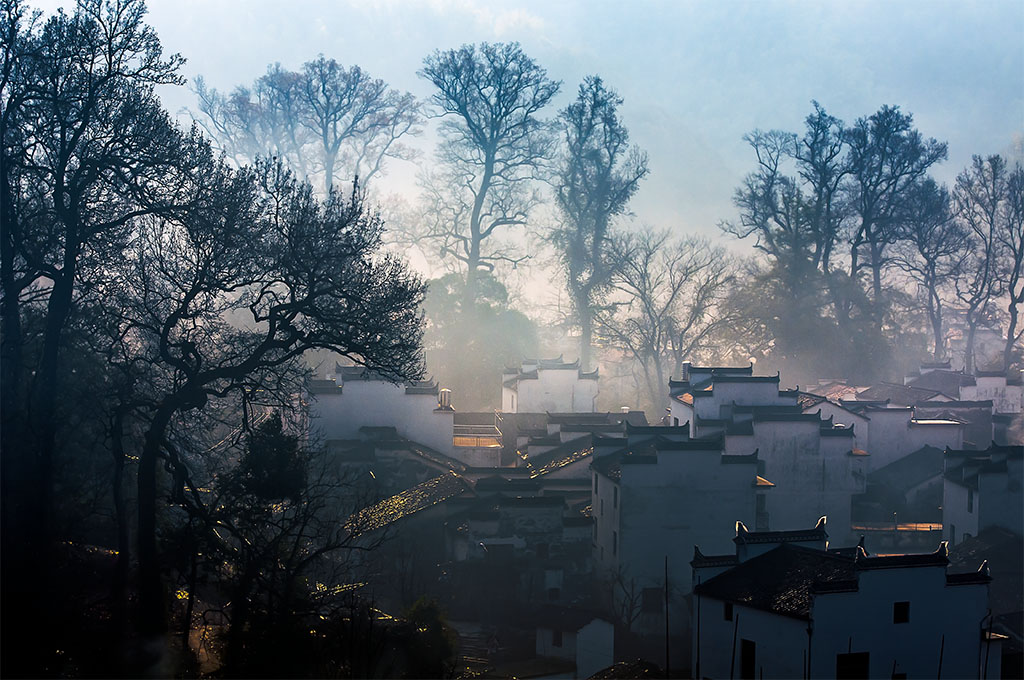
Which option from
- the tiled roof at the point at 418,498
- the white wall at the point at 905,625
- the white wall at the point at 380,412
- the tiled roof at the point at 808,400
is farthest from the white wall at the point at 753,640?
the tiled roof at the point at 808,400

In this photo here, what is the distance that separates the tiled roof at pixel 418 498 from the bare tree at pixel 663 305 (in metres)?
17.9

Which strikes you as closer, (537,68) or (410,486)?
(410,486)

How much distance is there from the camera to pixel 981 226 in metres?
46.1

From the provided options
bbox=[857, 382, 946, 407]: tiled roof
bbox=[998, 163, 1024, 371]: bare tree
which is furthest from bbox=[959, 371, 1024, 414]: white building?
bbox=[998, 163, 1024, 371]: bare tree

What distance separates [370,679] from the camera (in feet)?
39.9

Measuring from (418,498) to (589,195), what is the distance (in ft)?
69.8

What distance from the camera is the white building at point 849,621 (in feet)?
50.9

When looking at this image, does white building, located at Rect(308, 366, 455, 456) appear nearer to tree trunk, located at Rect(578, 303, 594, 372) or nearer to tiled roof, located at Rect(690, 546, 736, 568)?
tiled roof, located at Rect(690, 546, 736, 568)

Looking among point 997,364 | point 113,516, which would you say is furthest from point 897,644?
point 997,364

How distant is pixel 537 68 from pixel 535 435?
661 inches

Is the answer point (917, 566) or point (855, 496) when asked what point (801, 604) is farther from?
point (855, 496)

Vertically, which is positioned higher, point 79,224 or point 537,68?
point 537,68

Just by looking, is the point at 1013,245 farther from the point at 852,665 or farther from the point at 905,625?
the point at 852,665

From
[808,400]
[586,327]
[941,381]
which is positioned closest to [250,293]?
[808,400]
